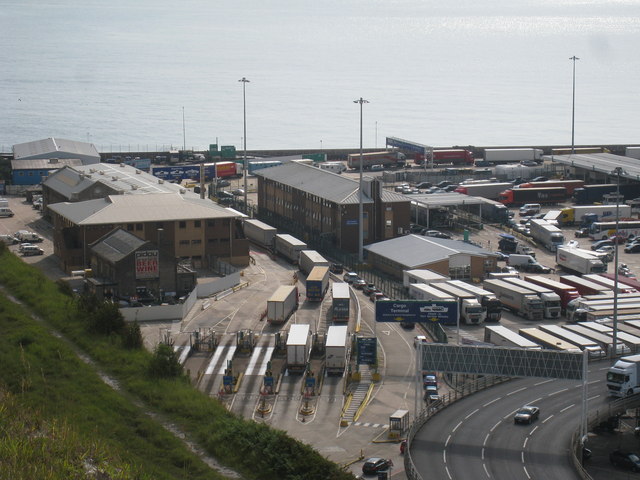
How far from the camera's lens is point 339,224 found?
33.7 metres

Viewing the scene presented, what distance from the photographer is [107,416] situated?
15117 mm

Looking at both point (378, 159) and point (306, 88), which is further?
point (306, 88)

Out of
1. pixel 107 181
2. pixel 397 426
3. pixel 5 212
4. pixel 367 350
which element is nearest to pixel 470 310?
pixel 367 350

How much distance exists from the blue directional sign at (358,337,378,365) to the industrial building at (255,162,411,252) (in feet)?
38.4

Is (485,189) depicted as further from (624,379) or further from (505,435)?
(505,435)

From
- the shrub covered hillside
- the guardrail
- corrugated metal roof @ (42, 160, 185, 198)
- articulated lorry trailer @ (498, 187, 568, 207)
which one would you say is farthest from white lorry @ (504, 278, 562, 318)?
articulated lorry trailer @ (498, 187, 568, 207)

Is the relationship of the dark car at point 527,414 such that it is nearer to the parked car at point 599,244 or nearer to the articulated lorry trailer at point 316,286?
the articulated lorry trailer at point 316,286

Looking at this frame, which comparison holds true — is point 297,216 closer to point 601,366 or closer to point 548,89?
point 601,366

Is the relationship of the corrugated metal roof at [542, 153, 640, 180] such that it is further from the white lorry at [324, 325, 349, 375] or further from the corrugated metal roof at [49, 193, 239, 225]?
the white lorry at [324, 325, 349, 375]

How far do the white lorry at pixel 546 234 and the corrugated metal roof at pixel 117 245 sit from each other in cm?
1484

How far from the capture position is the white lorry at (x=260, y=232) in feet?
113

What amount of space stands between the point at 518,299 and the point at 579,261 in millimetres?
5505

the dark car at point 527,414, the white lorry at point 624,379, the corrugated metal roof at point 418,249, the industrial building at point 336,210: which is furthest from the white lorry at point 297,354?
the industrial building at point 336,210

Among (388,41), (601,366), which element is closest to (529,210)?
(601,366)
